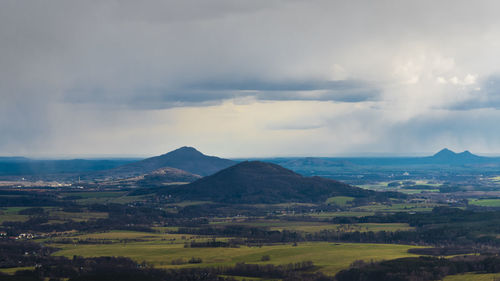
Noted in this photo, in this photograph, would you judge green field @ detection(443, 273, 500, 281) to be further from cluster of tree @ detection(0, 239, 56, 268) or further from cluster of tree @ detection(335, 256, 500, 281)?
cluster of tree @ detection(0, 239, 56, 268)

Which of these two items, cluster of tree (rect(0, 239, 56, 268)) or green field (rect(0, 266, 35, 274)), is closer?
green field (rect(0, 266, 35, 274))

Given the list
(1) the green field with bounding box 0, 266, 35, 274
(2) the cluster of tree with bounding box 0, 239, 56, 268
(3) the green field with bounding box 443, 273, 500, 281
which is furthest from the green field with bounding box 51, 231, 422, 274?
(3) the green field with bounding box 443, 273, 500, 281

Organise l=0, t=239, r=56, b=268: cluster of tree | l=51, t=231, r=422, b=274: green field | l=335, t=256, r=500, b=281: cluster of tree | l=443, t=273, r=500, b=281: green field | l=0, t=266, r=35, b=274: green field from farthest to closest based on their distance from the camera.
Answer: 1. l=0, t=239, r=56, b=268: cluster of tree
2. l=51, t=231, r=422, b=274: green field
3. l=0, t=266, r=35, b=274: green field
4. l=335, t=256, r=500, b=281: cluster of tree
5. l=443, t=273, r=500, b=281: green field

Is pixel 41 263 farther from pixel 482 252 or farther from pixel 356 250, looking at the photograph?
pixel 482 252

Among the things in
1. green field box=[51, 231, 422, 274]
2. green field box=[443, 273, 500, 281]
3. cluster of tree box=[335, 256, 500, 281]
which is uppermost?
green field box=[51, 231, 422, 274]

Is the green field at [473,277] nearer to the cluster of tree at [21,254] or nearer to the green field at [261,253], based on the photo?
the green field at [261,253]

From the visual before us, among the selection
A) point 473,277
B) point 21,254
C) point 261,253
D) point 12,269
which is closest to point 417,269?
point 473,277

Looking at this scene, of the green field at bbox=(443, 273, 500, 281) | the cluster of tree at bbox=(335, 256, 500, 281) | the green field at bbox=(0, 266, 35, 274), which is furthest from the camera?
the green field at bbox=(0, 266, 35, 274)

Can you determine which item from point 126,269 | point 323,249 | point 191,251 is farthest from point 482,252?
point 126,269
